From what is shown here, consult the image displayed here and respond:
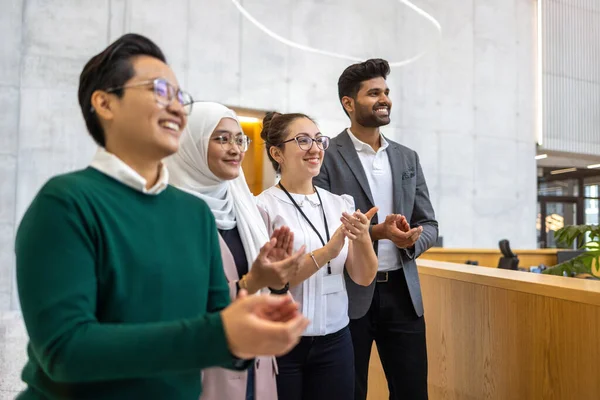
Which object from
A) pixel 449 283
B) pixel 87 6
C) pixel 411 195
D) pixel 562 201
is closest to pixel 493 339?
pixel 449 283

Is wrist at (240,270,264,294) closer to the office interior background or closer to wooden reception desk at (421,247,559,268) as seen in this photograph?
the office interior background

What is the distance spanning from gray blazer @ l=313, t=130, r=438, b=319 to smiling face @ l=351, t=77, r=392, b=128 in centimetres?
11

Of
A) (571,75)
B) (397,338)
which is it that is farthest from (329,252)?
(571,75)

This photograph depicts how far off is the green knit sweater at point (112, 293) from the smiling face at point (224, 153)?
2.05 ft

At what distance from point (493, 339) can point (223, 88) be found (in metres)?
6.45

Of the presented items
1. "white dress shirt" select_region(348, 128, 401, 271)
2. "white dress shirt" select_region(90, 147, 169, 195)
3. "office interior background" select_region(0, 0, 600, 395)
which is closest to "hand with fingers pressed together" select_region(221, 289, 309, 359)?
"white dress shirt" select_region(90, 147, 169, 195)

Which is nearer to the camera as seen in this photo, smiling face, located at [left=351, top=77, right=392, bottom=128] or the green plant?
smiling face, located at [left=351, top=77, right=392, bottom=128]

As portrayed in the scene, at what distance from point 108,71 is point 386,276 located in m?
1.60

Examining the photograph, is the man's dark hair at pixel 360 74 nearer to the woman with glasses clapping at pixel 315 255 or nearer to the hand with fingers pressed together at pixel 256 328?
the woman with glasses clapping at pixel 315 255

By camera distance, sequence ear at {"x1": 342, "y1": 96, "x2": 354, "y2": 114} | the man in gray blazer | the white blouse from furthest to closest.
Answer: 1. ear at {"x1": 342, "y1": 96, "x2": 354, "y2": 114}
2. the man in gray blazer
3. the white blouse

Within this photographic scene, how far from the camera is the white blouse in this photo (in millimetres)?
1980

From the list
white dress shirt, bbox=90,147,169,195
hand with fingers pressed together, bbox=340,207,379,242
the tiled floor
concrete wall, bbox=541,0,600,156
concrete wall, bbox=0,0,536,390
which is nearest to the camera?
white dress shirt, bbox=90,147,169,195

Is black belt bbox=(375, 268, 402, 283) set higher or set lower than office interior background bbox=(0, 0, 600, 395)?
lower

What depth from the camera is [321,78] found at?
348 inches
